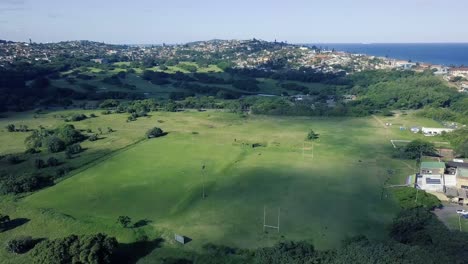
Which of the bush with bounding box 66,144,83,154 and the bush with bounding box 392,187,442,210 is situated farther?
the bush with bounding box 66,144,83,154

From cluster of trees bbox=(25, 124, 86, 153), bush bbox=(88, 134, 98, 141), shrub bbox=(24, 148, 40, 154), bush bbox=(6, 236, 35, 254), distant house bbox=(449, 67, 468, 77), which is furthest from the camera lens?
distant house bbox=(449, 67, 468, 77)

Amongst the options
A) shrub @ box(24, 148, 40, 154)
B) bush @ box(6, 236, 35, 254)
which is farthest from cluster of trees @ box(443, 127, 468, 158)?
shrub @ box(24, 148, 40, 154)

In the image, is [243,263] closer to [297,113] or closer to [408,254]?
[408,254]

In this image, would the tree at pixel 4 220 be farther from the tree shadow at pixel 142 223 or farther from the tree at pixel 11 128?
the tree at pixel 11 128

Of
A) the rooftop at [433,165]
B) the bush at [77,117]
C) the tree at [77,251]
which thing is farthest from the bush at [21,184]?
the rooftop at [433,165]

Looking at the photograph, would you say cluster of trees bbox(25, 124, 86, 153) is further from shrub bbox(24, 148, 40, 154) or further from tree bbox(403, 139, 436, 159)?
tree bbox(403, 139, 436, 159)

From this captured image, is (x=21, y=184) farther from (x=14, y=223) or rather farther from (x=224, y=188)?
(x=224, y=188)

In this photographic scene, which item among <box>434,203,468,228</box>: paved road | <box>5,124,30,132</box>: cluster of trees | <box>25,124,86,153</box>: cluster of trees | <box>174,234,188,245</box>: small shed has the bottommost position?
<box>434,203,468,228</box>: paved road
